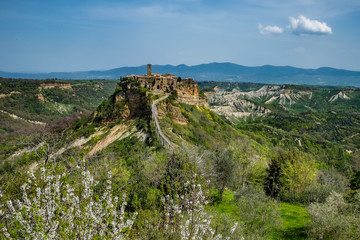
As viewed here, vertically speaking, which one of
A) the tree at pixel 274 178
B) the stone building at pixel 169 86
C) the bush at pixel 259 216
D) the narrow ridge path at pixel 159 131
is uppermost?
the stone building at pixel 169 86

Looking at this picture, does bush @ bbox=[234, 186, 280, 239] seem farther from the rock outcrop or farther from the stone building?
the stone building

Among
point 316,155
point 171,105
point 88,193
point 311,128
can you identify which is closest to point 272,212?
point 88,193

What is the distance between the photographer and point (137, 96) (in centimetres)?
5309

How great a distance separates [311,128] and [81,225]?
15844 centimetres

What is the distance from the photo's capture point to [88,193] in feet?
24.4

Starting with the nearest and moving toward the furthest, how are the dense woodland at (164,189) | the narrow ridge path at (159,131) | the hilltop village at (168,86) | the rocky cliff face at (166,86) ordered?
1. the dense woodland at (164,189)
2. the narrow ridge path at (159,131)
3. the rocky cliff face at (166,86)
4. the hilltop village at (168,86)

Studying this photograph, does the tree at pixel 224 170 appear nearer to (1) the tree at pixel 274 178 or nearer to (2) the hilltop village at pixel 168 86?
(1) the tree at pixel 274 178

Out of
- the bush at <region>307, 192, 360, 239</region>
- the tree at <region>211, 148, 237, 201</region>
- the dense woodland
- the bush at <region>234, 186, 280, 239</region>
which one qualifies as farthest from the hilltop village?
the bush at <region>307, 192, 360, 239</region>

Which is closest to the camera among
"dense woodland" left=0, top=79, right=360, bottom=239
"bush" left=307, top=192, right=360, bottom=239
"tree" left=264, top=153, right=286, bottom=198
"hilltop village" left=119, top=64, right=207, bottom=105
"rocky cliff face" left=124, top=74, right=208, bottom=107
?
"dense woodland" left=0, top=79, right=360, bottom=239

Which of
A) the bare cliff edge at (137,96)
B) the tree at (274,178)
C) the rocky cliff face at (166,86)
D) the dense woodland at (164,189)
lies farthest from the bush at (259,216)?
the rocky cliff face at (166,86)

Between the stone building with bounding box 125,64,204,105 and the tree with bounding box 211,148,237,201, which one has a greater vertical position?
the stone building with bounding box 125,64,204,105

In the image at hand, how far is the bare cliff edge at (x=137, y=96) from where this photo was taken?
51.8m

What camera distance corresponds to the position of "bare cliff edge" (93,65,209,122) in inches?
2038

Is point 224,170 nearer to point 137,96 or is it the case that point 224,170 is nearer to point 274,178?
point 274,178
